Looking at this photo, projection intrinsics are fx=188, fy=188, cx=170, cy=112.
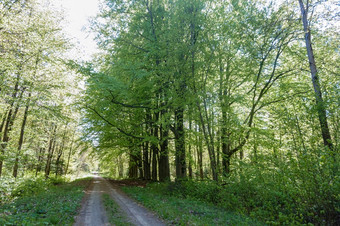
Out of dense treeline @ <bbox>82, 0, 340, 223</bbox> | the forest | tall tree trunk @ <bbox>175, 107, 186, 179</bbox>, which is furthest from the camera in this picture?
tall tree trunk @ <bbox>175, 107, 186, 179</bbox>

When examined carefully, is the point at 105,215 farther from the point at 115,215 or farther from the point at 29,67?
the point at 29,67

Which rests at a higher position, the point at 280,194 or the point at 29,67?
the point at 29,67

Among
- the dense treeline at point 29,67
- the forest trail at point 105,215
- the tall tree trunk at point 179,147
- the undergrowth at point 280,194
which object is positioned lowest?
the forest trail at point 105,215

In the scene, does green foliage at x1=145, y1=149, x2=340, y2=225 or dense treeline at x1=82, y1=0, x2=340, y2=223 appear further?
dense treeline at x1=82, y1=0, x2=340, y2=223

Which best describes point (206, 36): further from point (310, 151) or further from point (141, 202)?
point (141, 202)

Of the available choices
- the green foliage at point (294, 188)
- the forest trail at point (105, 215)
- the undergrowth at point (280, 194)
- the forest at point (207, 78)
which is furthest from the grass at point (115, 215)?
the green foliage at point (294, 188)

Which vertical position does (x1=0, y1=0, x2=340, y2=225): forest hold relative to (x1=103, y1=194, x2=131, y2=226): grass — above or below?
above

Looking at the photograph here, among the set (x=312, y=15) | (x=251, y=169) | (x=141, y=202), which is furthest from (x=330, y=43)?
(x=141, y=202)

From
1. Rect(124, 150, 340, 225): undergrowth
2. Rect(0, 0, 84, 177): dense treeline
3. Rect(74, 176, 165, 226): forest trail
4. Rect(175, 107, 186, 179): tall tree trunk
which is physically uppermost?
Rect(0, 0, 84, 177): dense treeline

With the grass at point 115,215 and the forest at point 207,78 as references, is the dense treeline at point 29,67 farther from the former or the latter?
the grass at point 115,215

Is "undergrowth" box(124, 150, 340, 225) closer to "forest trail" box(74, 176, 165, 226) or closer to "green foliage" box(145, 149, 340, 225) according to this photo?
"green foliage" box(145, 149, 340, 225)

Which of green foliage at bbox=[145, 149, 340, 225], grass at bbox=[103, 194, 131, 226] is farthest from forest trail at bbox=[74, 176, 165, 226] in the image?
green foliage at bbox=[145, 149, 340, 225]

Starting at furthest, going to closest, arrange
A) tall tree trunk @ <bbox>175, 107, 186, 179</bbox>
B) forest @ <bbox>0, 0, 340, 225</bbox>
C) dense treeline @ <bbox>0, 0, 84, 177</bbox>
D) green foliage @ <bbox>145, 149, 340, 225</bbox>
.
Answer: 1. tall tree trunk @ <bbox>175, 107, 186, 179</bbox>
2. dense treeline @ <bbox>0, 0, 84, 177</bbox>
3. forest @ <bbox>0, 0, 340, 225</bbox>
4. green foliage @ <bbox>145, 149, 340, 225</bbox>

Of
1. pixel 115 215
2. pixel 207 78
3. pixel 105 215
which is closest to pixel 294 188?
pixel 115 215
